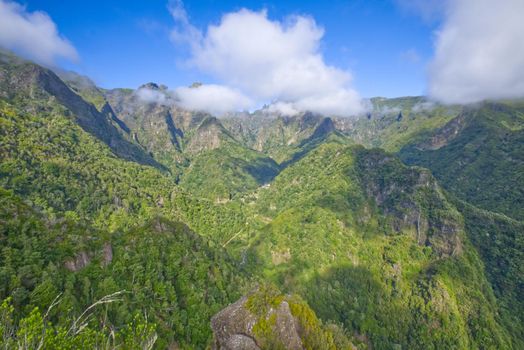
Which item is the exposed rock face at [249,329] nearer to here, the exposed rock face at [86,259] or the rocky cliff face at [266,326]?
the rocky cliff face at [266,326]

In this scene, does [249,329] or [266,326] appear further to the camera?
[266,326]

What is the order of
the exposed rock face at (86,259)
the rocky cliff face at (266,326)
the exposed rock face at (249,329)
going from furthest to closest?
the exposed rock face at (86,259) < the rocky cliff face at (266,326) < the exposed rock face at (249,329)

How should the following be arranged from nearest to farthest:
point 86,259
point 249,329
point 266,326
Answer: point 249,329
point 266,326
point 86,259

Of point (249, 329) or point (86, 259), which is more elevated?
point (249, 329)

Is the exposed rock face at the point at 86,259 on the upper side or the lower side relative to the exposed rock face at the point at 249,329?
lower

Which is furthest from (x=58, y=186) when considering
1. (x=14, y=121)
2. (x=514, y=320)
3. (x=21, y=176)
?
(x=514, y=320)

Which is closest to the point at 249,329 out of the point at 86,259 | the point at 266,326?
the point at 266,326

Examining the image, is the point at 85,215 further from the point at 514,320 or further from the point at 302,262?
the point at 514,320

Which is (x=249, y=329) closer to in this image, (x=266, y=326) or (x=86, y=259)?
(x=266, y=326)

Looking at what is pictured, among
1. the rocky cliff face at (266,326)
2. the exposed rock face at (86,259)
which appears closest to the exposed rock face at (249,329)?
the rocky cliff face at (266,326)
